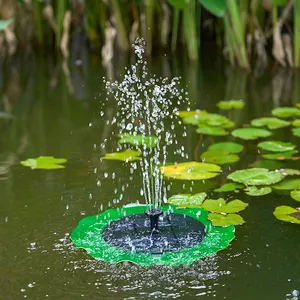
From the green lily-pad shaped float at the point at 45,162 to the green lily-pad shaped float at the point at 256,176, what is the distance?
671 mm

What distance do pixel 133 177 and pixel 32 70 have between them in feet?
8.13

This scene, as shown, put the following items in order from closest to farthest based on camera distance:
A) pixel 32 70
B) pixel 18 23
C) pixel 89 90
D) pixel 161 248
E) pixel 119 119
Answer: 1. pixel 161 248
2. pixel 119 119
3. pixel 89 90
4. pixel 32 70
5. pixel 18 23

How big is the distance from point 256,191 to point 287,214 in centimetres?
20

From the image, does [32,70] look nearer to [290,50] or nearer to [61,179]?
[290,50]

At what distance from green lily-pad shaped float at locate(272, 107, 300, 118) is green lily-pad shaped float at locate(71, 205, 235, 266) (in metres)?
1.31

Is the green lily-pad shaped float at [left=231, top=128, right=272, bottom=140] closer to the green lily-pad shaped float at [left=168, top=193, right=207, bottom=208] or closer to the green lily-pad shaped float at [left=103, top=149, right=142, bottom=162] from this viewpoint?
the green lily-pad shaped float at [left=103, top=149, right=142, bottom=162]

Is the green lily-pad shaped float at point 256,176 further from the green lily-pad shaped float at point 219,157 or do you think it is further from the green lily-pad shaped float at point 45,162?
the green lily-pad shaped float at point 45,162

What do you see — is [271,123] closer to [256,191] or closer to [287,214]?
[256,191]

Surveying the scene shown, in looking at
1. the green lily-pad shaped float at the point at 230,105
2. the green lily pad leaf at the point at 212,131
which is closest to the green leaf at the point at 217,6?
the green lily-pad shaped float at the point at 230,105

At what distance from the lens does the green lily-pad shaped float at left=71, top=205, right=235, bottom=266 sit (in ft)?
6.15

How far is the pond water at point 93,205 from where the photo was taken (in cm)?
176

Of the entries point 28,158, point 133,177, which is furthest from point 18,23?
point 133,177

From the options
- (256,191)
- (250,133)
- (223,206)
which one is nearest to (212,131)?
(250,133)

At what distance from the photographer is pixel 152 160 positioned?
8.82 ft
